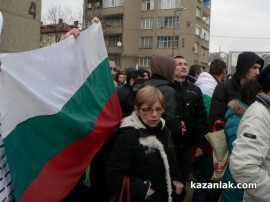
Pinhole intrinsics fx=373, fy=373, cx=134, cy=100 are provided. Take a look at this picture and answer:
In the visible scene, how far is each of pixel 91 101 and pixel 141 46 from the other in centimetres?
4609

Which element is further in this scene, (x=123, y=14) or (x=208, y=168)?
(x=123, y=14)

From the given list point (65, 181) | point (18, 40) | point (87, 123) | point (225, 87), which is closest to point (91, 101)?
point (87, 123)

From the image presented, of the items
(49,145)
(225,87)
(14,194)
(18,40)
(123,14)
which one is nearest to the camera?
(14,194)

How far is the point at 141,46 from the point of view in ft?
160

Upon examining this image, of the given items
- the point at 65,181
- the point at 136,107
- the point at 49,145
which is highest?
the point at 136,107

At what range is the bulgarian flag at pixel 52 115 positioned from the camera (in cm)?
246

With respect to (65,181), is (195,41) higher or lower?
higher

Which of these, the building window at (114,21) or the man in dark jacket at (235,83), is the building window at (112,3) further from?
the man in dark jacket at (235,83)

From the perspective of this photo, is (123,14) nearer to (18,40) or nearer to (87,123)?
(18,40)

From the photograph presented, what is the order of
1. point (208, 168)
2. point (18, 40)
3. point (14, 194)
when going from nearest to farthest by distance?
point (14, 194) < point (208, 168) < point (18, 40)

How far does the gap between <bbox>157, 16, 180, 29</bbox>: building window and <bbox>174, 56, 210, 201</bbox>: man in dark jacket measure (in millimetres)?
43378

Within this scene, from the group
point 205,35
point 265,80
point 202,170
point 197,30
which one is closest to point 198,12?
point 197,30

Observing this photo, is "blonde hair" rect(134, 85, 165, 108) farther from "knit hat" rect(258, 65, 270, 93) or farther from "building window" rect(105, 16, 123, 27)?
"building window" rect(105, 16, 123, 27)

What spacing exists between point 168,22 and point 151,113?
46.0 m
